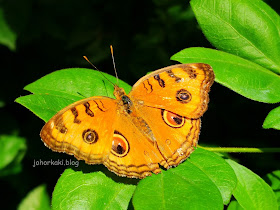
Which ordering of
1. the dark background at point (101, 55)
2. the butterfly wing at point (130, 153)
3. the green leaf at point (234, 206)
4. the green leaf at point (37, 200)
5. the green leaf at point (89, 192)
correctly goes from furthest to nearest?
the green leaf at point (37, 200)
the dark background at point (101, 55)
the green leaf at point (234, 206)
the butterfly wing at point (130, 153)
the green leaf at point (89, 192)

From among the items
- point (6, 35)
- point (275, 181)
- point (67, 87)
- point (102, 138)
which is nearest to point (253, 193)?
point (275, 181)

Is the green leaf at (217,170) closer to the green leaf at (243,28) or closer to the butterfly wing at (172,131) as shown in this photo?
the butterfly wing at (172,131)

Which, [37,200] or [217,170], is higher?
[217,170]

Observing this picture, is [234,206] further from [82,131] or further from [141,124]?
[82,131]

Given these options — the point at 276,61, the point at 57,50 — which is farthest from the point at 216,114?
the point at 57,50

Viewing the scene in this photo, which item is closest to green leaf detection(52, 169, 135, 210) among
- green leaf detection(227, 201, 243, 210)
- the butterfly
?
the butterfly

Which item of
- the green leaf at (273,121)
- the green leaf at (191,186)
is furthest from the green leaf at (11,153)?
the green leaf at (273,121)
